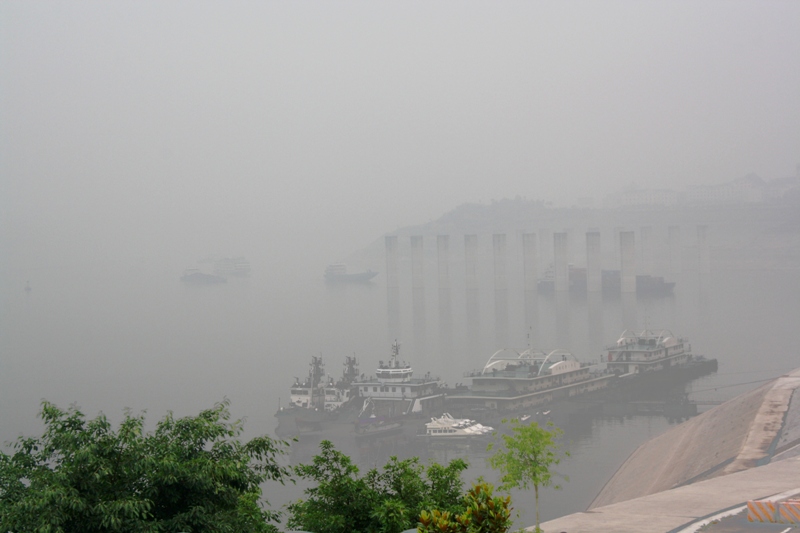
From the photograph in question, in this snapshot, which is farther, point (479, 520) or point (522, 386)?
point (522, 386)

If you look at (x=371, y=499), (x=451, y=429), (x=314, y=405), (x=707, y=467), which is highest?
(x=371, y=499)

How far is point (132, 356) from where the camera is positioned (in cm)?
4153

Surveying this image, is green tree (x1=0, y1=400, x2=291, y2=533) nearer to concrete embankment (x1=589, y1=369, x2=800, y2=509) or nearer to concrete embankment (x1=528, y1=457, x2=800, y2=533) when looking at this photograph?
concrete embankment (x1=528, y1=457, x2=800, y2=533)

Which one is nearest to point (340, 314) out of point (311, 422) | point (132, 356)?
point (132, 356)

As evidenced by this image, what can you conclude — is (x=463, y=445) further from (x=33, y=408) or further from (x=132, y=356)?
(x=132, y=356)

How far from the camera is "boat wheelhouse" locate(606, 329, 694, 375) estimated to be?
3061 centimetres

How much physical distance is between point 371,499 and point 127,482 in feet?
4.26

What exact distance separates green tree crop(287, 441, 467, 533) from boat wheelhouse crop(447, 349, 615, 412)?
19.6 meters

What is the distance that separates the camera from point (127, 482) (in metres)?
4.17

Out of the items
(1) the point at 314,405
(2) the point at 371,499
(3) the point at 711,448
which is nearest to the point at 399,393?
(1) the point at 314,405

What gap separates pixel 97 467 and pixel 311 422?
19.5 m

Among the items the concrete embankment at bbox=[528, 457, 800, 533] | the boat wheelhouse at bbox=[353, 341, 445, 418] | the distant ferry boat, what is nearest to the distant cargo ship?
the distant ferry boat

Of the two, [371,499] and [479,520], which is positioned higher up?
[479,520]

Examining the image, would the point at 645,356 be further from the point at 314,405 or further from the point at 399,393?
the point at 314,405
